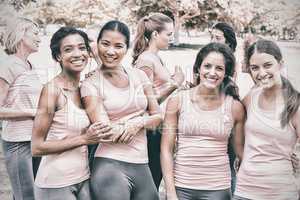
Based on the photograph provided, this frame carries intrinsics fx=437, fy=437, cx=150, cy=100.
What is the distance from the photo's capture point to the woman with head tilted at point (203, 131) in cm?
252

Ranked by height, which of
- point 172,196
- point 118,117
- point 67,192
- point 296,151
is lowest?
point 172,196

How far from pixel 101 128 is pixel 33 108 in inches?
17.8

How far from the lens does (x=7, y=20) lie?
2.69 m

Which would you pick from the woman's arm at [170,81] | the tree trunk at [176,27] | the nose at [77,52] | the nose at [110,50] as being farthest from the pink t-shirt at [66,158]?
the tree trunk at [176,27]

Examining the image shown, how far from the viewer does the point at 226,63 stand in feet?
8.22

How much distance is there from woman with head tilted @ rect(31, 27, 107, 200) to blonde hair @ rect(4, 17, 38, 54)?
27 cm

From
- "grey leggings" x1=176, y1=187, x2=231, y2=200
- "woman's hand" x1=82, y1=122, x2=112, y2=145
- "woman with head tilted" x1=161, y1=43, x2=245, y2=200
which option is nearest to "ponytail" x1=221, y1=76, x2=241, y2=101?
"woman with head tilted" x1=161, y1=43, x2=245, y2=200

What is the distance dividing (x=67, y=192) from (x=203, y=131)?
0.83 m

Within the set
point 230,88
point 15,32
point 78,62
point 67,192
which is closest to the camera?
point 67,192

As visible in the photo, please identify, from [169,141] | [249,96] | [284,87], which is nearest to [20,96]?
[169,141]

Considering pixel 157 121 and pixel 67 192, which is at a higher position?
Result: pixel 157 121

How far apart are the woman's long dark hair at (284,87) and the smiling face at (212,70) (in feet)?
0.63

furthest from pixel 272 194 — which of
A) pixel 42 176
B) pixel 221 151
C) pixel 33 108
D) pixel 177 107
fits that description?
pixel 33 108

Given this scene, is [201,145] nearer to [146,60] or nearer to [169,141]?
[169,141]
